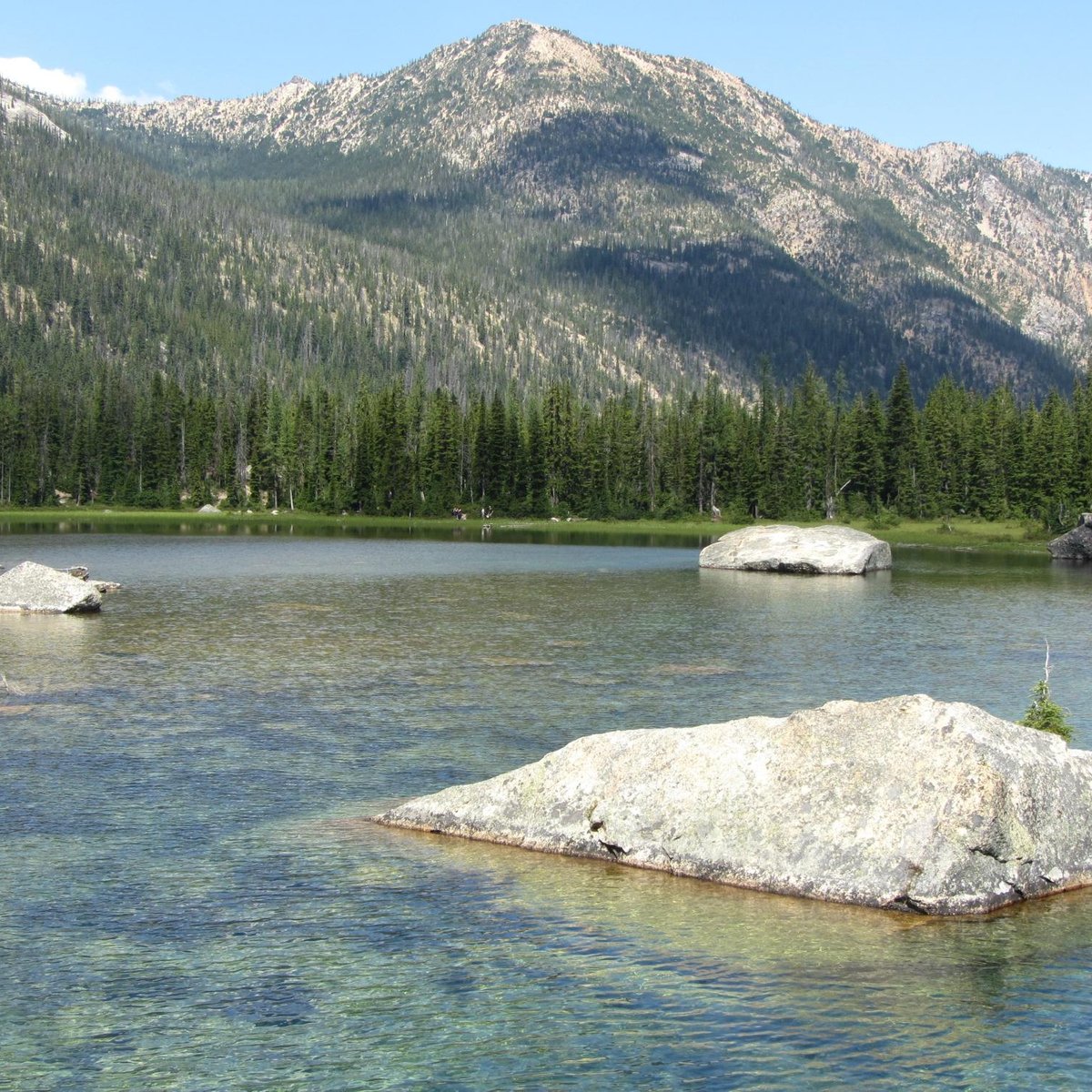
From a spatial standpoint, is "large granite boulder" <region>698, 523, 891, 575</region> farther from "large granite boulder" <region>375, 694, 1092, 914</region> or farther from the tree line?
"large granite boulder" <region>375, 694, 1092, 914</region>

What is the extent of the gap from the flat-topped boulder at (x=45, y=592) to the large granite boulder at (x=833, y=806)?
34228mm

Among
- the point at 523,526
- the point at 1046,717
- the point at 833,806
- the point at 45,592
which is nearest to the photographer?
the point at 833,806

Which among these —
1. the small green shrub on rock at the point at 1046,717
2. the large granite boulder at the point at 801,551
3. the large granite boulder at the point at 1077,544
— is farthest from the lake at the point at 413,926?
the large granite boulder at the point at 1077,544

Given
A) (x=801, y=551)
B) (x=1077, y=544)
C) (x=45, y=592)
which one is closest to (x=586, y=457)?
(x=1077, y=544)

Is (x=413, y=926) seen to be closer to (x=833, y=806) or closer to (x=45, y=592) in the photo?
(x=833, y=806)

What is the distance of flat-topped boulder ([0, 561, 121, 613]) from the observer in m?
49.2

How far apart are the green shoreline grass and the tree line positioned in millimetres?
4567

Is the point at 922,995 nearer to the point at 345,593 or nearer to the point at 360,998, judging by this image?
the point at 360,998

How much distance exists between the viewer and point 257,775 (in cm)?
2334

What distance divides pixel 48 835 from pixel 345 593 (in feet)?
134

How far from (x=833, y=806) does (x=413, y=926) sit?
623cm

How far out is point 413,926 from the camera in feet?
51.1

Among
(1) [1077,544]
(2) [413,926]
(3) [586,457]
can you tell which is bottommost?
(2) [413,926]

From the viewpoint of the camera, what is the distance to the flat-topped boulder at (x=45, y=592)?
49188mm
